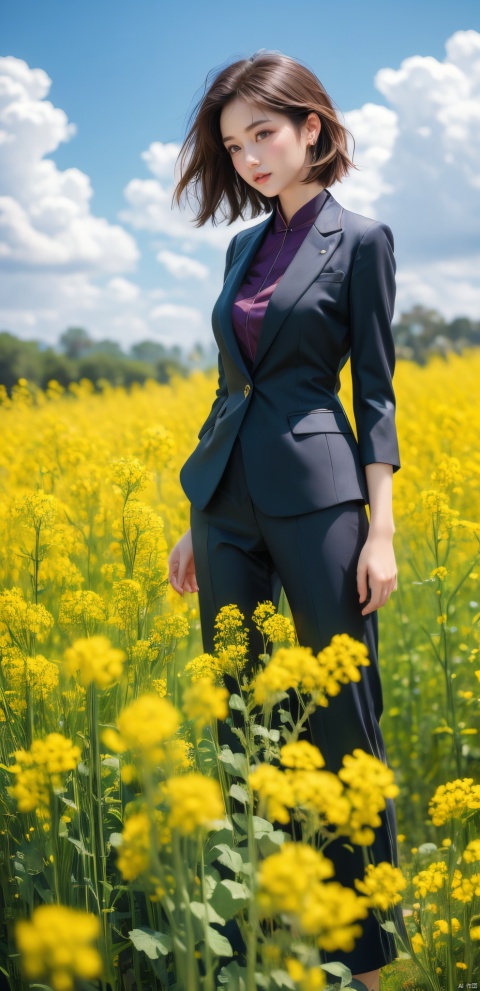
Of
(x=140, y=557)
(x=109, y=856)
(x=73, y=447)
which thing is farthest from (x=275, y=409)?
(x=73, y=447)

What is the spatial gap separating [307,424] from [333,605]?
0.35 meters

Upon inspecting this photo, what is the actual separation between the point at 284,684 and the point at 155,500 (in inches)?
106

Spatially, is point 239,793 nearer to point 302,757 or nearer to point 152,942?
point 152,942

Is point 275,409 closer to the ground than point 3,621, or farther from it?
farther from it

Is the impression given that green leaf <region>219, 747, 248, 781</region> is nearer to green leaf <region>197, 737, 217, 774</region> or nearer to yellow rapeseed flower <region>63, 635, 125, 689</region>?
green leaf <region>197, 737, 217, 774</region>

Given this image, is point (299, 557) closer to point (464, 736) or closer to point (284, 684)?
point (284, 684)

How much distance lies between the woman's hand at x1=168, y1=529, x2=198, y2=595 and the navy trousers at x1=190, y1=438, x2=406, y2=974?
27 cm

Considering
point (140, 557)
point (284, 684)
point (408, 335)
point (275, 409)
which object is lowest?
point (284, 684)

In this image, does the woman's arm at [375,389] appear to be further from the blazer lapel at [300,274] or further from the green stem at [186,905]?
the green stem at [186,905]

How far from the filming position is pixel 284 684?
3.74 ft

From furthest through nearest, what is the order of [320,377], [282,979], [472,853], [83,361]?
[83,361] → [320,377] → [472,853] → [282,979]

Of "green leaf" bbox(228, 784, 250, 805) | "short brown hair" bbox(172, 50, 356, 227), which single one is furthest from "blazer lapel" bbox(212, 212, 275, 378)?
"green leaf" bbox(228, 784, 250, 805)

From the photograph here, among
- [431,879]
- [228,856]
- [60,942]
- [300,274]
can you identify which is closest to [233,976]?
[228,856]

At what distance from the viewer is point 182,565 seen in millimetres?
2068
